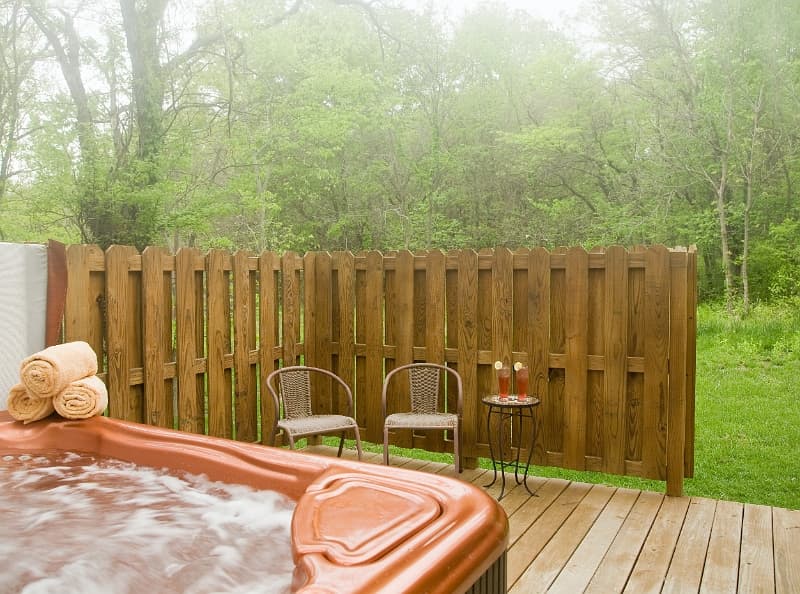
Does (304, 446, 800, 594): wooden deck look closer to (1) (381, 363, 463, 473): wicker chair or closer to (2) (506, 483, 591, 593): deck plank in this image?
(2) (506, 483, 591, 593): deck plank

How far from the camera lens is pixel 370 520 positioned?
1711mm

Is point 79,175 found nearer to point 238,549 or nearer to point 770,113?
point 238,549

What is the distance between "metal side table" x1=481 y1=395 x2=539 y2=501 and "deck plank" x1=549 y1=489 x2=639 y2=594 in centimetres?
49

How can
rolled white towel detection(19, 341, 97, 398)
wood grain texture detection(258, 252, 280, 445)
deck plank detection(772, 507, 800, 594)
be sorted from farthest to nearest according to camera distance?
1. wood grain texture detection(258, 252, 280, 445)
2. rolled white towel detection(19, 341, 97, 398)
3. deck plank detection(772, 507, 800, 594)

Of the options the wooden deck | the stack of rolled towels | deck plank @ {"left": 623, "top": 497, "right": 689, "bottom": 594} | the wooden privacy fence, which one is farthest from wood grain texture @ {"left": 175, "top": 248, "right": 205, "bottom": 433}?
deck plank @ {"left": 623, "top": 497, "right": 689, "bottom": 594}

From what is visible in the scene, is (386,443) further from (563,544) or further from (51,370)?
(51,370)

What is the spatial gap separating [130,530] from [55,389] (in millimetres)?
799

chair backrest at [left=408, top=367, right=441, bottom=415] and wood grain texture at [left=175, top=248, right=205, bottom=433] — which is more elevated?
wood grain texture at [left=175, top=248, right=205, bottom=433]

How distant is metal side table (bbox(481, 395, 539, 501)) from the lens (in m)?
3.87

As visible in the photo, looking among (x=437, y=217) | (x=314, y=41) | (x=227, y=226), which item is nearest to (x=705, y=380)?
(x=437, y=217)

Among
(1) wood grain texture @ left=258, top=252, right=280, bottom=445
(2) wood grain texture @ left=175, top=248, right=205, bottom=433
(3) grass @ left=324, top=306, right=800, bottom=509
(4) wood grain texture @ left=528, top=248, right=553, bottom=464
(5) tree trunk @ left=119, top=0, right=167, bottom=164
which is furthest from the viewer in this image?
(5) tree trunk @ left=119, top=0, right=167, bottom=164

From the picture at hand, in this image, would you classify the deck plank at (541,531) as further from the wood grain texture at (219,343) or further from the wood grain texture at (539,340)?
the wood grain texture at (219,343)

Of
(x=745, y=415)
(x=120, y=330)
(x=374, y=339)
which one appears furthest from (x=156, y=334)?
(x=745, y=415)

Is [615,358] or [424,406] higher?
[615,358]
